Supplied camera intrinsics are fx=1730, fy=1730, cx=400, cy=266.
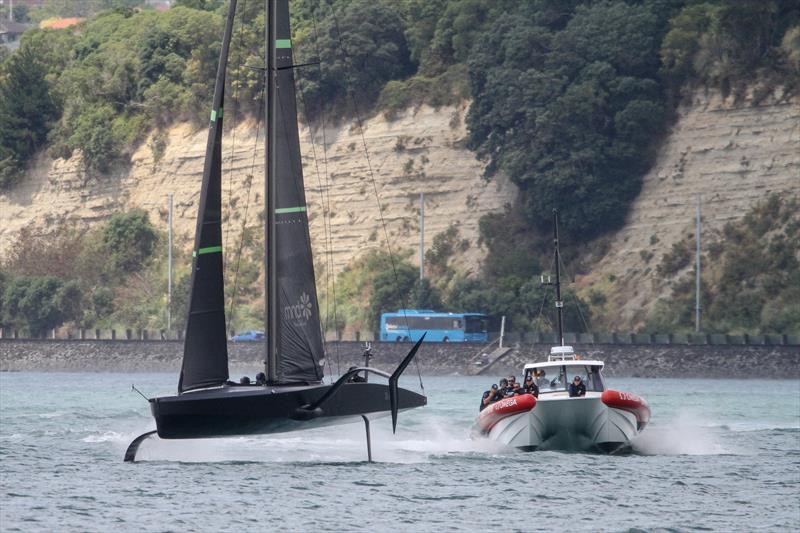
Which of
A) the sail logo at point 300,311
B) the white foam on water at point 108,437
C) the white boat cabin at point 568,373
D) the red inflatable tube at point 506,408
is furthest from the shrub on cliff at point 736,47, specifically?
the sail logo at point 300,311

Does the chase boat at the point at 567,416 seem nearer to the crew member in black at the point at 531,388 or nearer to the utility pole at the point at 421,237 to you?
the crew member in black at the point at 531,388

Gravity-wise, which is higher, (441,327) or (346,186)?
(346,186)

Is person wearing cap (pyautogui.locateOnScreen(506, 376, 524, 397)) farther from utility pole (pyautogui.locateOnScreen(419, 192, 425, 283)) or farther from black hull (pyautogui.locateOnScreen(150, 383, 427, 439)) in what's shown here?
utility pole (pyautogui.locateOnScreen(419, 192, 425, 283))

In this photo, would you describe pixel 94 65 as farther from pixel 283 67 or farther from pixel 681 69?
pixel 283 67

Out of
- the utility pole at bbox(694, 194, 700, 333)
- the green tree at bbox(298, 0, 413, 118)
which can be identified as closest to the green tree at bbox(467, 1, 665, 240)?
the utility pole at bbox(694, 194, 700, 333)

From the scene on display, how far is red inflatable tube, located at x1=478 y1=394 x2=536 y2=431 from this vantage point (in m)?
42.6

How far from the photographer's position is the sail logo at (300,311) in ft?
126

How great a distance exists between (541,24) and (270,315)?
84718 mm

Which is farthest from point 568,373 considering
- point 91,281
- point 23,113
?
point 23,113

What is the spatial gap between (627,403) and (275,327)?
9.74 m

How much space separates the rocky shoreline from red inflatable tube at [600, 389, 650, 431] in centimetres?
4172

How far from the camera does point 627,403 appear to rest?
140 feet

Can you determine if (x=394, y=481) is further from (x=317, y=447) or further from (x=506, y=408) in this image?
(x=317, y=447)

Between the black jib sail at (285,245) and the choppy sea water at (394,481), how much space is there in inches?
108
